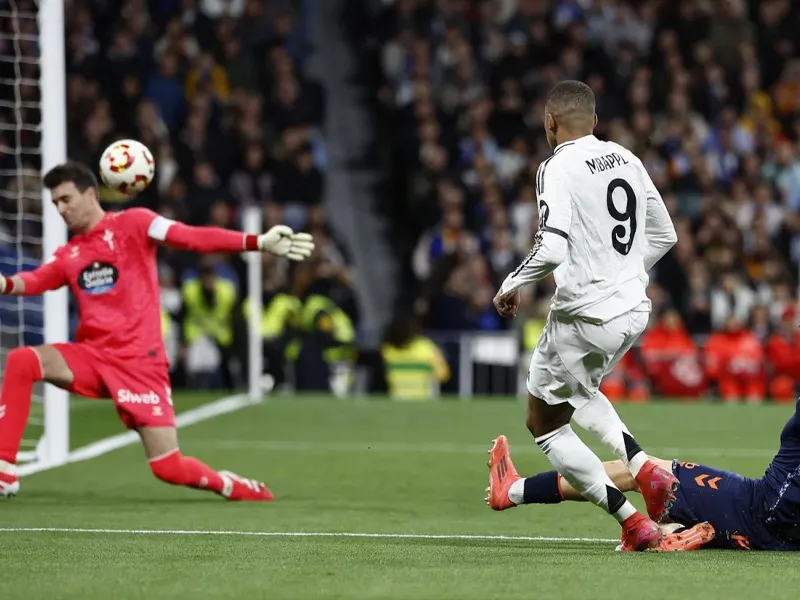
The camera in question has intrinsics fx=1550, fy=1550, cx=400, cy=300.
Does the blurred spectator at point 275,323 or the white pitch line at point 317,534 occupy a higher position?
the blurred spectator at point 275,323

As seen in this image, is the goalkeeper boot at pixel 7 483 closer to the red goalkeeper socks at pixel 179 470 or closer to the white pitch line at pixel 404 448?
the red goalkeeper socks at pixel 179 470

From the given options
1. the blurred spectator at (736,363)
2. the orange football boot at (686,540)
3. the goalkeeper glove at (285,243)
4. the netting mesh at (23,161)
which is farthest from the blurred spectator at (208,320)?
the orange football boot at (686,540)

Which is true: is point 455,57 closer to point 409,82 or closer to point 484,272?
point 409,82

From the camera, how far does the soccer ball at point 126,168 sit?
8.87m

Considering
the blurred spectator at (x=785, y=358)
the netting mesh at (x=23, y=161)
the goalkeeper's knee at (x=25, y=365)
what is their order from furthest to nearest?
the blurred spectator at (x=785, y=358) < the netting mesh at (x=23, y=161) < the goalkeeper's knee at (x=25, y=365)

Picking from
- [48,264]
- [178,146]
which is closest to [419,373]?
[178,146]

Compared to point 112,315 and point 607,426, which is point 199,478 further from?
point 607,426

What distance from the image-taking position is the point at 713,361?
1830cm

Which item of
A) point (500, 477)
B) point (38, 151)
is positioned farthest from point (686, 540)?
point (38, 151)

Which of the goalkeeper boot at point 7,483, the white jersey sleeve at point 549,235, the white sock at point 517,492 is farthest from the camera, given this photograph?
the goalkeeper boot at point 7,483

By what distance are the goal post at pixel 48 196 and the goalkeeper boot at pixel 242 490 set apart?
7.51 feet

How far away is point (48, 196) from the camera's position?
10.8m

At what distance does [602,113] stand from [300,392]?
19.4 feet

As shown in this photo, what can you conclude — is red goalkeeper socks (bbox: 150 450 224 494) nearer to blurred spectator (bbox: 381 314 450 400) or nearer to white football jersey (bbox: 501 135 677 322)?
white football jersey (bbox: 501 135 677 322)
